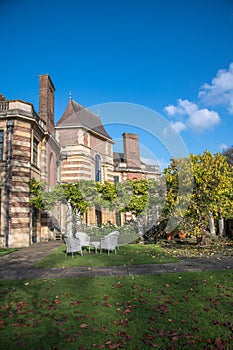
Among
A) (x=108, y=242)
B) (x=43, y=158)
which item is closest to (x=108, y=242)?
(x=108, y=242)

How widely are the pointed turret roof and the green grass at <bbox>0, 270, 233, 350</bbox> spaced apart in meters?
18.7

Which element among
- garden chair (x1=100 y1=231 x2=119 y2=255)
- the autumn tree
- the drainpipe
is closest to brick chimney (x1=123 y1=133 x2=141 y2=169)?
the drainpipe

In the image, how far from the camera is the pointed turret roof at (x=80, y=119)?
23.2 meters

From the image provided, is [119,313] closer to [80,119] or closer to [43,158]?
[43,158]

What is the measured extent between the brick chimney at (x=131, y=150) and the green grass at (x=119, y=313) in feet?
81.5

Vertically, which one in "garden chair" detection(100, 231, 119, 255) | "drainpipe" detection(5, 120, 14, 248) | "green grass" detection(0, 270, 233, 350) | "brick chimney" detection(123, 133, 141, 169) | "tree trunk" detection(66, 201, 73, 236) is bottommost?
"green grass" detection(0, 270, 233, 350)

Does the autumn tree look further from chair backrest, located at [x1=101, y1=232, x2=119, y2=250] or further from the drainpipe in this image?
the drainpipe

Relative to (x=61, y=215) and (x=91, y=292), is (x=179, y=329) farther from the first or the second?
(x=61, y=215)

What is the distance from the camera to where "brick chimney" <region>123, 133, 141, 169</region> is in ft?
99.9

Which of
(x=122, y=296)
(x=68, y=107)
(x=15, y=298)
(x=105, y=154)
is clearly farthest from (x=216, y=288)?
(x=68, y=107)

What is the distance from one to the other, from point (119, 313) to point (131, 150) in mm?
27863

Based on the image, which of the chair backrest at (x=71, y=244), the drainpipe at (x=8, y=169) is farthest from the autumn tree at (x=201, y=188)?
the drainpipe at (x=8, y=169)

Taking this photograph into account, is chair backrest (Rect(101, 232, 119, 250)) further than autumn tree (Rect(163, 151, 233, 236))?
No

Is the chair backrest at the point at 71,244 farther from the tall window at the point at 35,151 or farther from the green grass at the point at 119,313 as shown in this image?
the tall window at the point at 35,151
